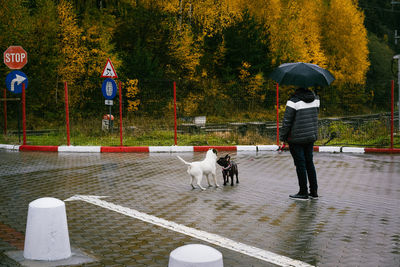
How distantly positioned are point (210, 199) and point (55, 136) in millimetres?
13444

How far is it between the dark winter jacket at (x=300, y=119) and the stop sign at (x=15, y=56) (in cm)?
1420

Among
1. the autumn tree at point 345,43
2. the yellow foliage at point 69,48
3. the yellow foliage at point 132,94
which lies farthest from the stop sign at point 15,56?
the autumn tree at point 345,43

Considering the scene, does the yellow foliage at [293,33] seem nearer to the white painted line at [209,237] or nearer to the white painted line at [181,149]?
the white painted line at [181,149]

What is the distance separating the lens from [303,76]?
29.2 ft

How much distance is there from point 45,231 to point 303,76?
209 inches

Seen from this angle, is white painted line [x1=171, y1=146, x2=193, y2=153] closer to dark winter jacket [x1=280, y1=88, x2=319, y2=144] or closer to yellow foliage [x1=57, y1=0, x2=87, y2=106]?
dark winter jacket [x1=280, y1=88, x2=319, y2=144]

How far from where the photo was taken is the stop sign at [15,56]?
20195 millimetres

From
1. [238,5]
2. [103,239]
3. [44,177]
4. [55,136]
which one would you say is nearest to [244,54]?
[238,5]

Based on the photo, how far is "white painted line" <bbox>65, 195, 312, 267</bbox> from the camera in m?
5.44

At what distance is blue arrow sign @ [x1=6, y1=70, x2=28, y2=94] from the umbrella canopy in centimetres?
1143

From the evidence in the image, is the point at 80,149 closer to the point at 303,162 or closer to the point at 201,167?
the point at 201,167

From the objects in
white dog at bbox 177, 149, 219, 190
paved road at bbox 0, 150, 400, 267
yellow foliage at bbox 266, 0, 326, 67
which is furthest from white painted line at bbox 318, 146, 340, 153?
yellow foliage at bbox 266, 0, 326, 67

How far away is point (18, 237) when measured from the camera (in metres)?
6.30

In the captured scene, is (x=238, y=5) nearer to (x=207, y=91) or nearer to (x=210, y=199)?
(x=207, y=91)
